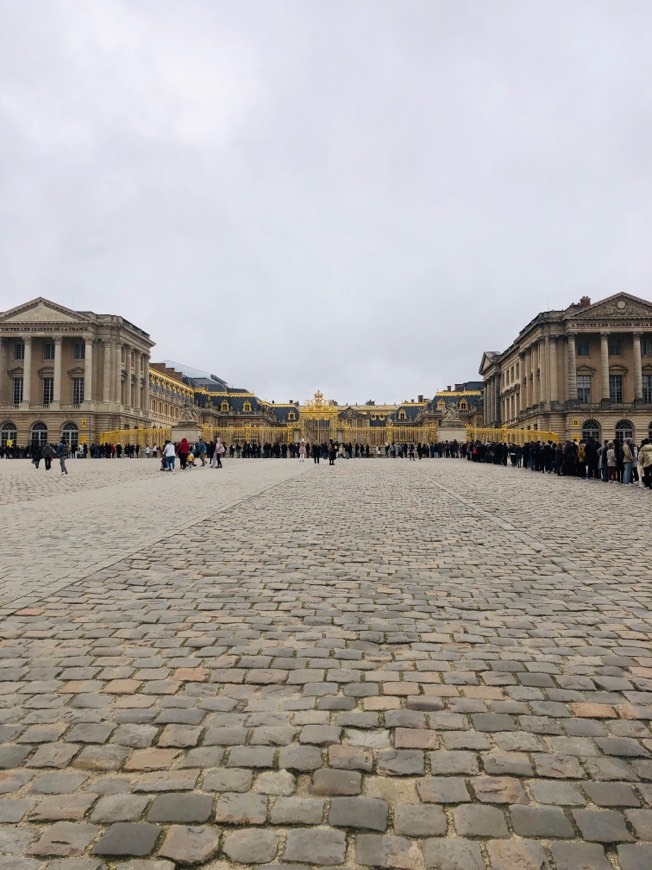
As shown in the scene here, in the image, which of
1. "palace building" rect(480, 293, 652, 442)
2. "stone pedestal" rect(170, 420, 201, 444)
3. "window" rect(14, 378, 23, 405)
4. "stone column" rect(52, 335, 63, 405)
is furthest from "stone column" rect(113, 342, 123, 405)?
"palace building" rect(480, 293, 652, 442)

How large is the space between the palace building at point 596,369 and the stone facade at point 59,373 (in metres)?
44.7

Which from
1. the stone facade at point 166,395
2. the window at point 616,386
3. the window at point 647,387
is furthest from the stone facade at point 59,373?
the window at point 647,387

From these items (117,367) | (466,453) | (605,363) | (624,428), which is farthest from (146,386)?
(624,428)

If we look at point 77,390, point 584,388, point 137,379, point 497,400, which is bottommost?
point 584,388

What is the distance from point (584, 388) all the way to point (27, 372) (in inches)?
2293

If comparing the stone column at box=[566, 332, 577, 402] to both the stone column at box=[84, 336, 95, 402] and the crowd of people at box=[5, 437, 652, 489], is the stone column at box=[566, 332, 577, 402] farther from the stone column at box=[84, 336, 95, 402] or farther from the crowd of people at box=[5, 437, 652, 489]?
the stone column at box=[84, 336, 95, 402]

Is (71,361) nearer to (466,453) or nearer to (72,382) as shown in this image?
(72,382)

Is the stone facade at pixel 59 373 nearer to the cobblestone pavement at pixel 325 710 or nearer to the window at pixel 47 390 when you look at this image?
the window at pixel 47 390

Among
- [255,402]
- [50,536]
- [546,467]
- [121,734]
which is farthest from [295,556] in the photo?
[255,402]

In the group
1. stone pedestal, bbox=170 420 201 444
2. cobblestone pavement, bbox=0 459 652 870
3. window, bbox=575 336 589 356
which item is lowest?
cobblestone pavement, bbox=0 459 652 870

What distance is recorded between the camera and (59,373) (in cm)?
6831

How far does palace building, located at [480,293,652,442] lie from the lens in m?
63.8

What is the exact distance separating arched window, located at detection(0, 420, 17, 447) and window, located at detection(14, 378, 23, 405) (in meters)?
2.91

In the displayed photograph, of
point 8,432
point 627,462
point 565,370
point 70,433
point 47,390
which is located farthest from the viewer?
point 47,390
